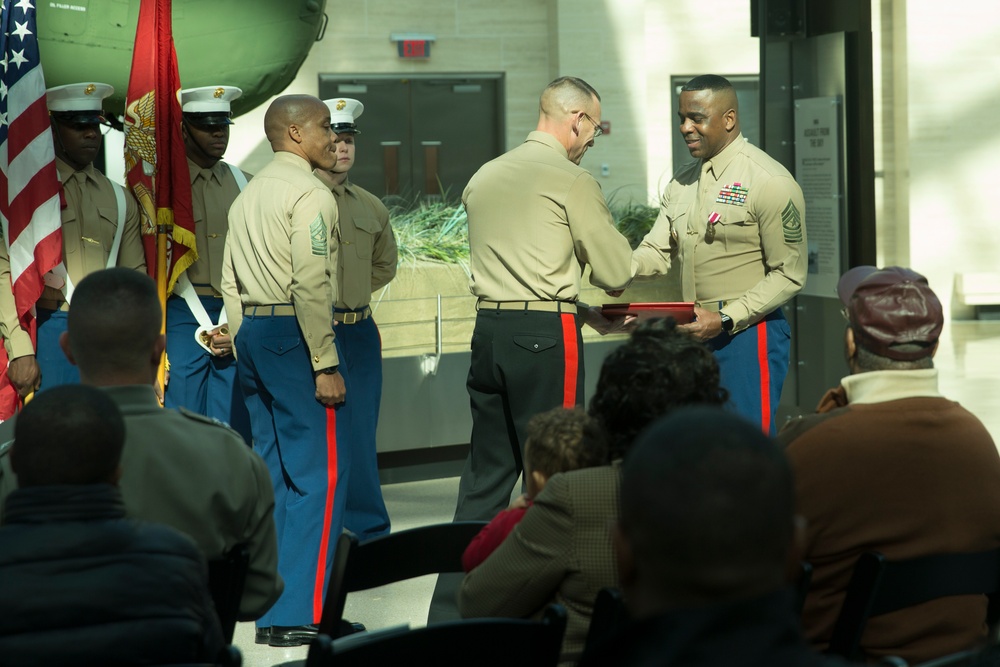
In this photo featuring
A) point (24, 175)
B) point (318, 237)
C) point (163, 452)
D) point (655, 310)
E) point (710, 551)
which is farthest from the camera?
point (24, 175)

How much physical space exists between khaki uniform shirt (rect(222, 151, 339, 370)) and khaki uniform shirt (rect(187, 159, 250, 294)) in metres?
1.05

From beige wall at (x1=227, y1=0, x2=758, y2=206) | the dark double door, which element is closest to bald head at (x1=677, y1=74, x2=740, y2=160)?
beige wall at (x1=227, y1=0, x2=758, y2=206)

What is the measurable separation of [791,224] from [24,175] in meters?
2.99

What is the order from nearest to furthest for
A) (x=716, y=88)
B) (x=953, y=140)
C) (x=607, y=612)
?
(x=607, y=612)
(x=716, y=88)
(x=953, y=140)

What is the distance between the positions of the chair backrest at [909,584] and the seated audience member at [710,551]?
42.6 inches

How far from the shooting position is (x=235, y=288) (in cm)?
455

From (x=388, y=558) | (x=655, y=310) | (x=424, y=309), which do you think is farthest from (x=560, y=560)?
(x=424, y=309)

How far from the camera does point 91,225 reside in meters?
5.18

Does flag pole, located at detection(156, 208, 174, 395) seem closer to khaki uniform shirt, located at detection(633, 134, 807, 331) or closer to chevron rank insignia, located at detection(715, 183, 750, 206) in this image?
khaki uniform shirt, located at detection(633, 134, 807, 331)

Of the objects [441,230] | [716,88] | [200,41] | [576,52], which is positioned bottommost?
[441,230]

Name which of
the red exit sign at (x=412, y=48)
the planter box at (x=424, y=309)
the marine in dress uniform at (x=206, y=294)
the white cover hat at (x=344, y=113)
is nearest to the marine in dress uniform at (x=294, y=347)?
the marine in dress uniform at (x=206, y=294)

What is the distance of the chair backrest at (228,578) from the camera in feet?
7.95

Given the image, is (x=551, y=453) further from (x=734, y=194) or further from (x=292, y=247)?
(x=734, y=194)

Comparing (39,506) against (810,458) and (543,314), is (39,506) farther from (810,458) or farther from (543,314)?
(543,314)
